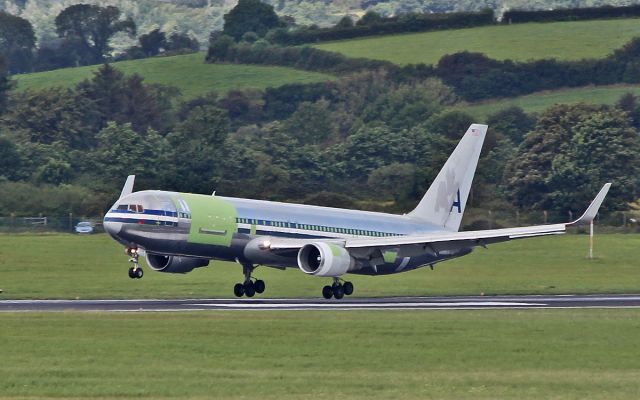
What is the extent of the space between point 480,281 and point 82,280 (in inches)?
729

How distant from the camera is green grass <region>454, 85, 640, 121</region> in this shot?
183375mm

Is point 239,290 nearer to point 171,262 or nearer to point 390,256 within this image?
point 171,262

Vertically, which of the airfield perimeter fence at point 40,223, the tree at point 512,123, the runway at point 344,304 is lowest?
the tree at point 512,123

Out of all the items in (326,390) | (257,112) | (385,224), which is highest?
(326,390)

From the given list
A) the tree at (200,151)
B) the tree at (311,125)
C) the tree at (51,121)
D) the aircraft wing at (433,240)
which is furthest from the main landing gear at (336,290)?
the tree at (311,125)

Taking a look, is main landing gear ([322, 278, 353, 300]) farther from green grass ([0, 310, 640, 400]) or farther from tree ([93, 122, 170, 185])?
tree ([93, 122, 170, 185])

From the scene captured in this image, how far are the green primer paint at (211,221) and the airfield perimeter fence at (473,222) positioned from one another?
28535 mm

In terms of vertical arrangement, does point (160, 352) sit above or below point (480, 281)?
above

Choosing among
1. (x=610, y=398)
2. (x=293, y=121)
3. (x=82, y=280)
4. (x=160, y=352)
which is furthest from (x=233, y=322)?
(x=293, y=121)

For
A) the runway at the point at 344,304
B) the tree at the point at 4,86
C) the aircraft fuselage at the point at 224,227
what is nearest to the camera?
the runway at the point at 344,304

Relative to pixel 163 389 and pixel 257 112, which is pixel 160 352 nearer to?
pixel 163 389

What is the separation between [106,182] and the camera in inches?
3885

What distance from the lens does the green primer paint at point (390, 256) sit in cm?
6291

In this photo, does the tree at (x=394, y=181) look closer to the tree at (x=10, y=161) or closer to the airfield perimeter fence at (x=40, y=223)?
the airfield perimeter fence at (x=40, y=223)
